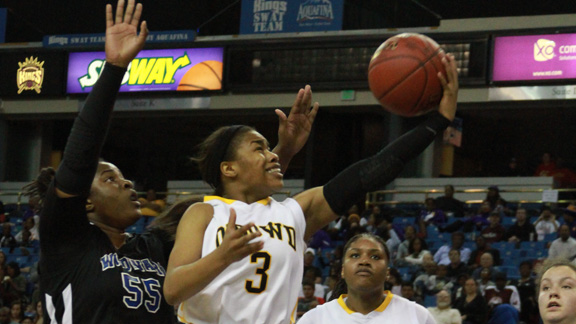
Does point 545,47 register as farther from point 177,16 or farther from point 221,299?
point 221,299

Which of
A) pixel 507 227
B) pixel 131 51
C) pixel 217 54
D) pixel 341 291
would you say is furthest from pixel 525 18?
pixel 131 51

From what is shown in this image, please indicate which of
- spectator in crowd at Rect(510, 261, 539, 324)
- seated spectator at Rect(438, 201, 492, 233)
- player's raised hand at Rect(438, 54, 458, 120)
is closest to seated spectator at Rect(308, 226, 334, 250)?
seated spectator at Rect(438, 201, 492, 233)

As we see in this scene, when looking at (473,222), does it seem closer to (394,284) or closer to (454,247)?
(454,247)

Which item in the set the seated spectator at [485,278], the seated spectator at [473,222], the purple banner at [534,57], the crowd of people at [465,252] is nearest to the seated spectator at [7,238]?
the crowd of people at [465,252]

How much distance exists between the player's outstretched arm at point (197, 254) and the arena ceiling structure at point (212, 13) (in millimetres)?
13189

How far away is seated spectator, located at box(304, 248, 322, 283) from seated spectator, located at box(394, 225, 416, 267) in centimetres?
97

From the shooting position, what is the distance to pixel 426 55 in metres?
3.59

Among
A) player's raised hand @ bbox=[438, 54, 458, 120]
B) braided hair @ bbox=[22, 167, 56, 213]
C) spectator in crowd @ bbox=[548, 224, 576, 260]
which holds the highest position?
player's raised hand @ bbox=[438, 54, 458, 120]

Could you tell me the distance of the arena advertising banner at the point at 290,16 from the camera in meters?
16.0

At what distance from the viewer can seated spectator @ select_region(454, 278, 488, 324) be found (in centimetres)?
913

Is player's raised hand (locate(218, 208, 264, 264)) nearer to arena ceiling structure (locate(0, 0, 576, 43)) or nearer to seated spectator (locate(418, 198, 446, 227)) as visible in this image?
seated spectator (locate(418, 198, 446, 227))

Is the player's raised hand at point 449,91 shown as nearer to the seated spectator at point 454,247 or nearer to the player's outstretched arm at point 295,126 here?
the player's outstretched arm at point 295,126

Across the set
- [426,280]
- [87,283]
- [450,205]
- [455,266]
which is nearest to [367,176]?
Result: [87,283]

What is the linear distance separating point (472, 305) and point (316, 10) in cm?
788
